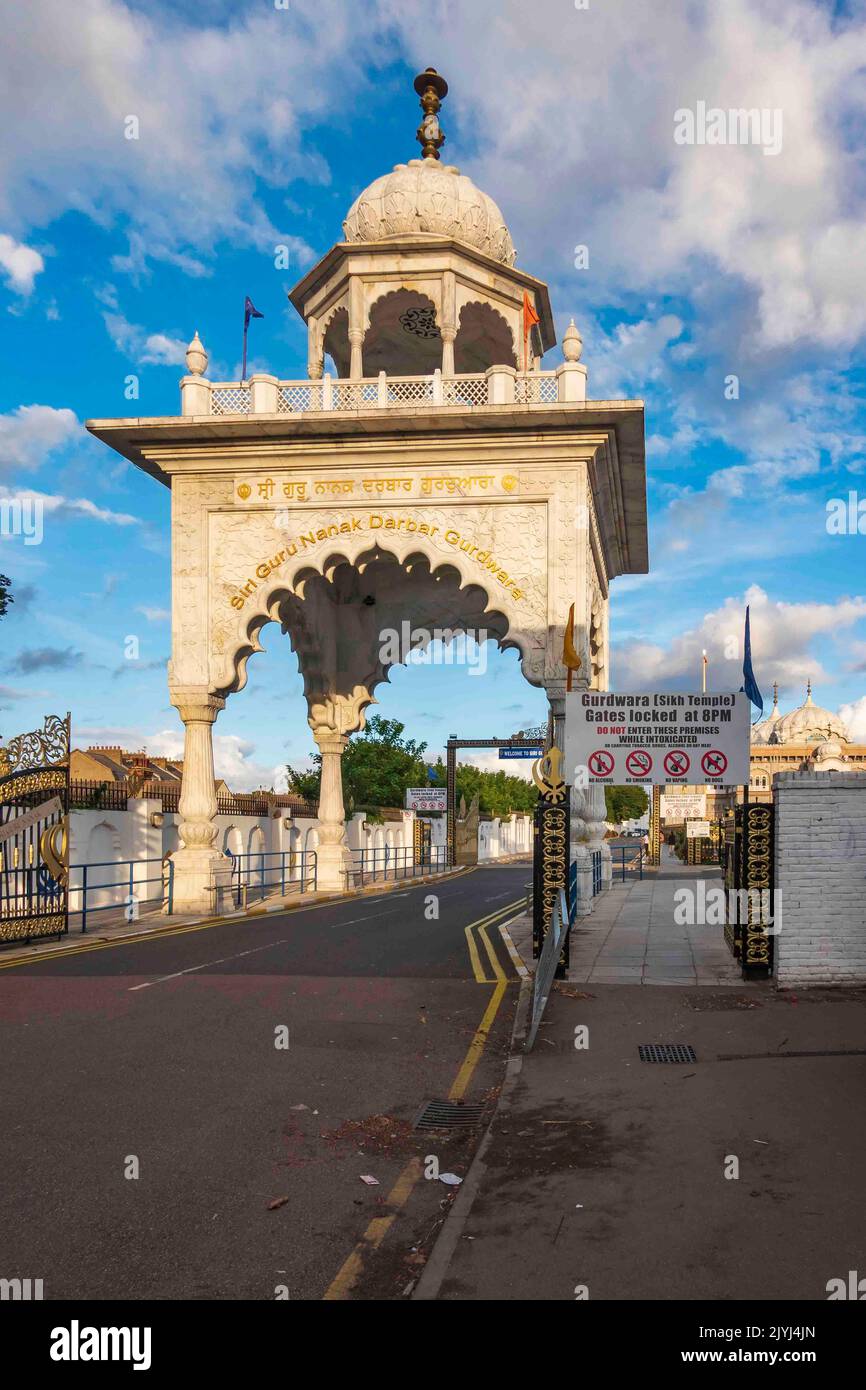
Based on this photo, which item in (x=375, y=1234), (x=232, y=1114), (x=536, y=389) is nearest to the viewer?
(x=375, y=1234)

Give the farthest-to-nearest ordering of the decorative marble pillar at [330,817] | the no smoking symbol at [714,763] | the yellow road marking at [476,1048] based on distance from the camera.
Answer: the decorative marble pillar at [330,817] → the no smoking symbol at [714,763] → the yellow road marking at [476,1048]

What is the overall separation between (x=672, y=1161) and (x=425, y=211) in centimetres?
2113

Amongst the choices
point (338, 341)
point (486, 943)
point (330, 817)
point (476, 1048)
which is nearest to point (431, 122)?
point (338, 341)

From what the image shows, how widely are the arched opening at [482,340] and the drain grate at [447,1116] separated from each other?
59.8ft

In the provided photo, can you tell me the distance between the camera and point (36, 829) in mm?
16109

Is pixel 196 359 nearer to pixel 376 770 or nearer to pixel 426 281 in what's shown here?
pixel 426 281

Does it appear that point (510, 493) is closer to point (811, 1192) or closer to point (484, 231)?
point (484, 231)

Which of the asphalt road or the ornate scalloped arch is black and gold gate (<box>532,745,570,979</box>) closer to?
the asphalt road

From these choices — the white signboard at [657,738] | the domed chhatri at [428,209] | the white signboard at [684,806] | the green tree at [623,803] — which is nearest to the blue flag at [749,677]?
the white signboard at [657,738]

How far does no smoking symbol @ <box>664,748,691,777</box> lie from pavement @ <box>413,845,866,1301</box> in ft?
10.1

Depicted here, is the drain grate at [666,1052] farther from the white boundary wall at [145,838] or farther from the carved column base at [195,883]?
the carved column base at [195,883]

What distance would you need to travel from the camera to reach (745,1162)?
5.60 metres

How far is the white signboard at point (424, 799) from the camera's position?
4494 cm
